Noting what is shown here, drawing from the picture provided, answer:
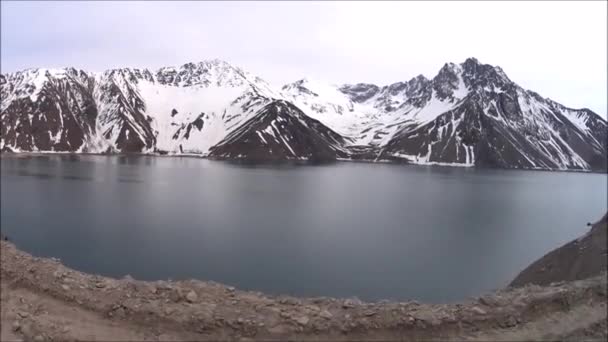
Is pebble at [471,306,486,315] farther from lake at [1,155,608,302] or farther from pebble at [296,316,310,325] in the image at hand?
lake at [1,155,608,302]

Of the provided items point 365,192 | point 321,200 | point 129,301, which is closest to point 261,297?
point 129,301

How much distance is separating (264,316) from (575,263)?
17.4m

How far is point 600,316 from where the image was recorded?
11.6 meters

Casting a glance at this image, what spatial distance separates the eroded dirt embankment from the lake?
40.2 ft

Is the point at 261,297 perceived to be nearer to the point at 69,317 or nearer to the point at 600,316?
the point at 69,317

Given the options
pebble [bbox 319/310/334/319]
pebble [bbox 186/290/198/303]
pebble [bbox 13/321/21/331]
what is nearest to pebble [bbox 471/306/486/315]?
pebble [bbox 319/310/334/319]

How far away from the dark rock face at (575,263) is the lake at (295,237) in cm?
331

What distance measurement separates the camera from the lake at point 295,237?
27359mm

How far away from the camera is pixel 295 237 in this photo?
39688 mm

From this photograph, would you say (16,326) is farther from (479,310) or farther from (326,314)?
(479,310)

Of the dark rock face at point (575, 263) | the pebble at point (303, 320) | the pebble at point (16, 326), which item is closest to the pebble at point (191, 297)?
the pebble at point (303, 320)

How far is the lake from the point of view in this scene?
2736 cm

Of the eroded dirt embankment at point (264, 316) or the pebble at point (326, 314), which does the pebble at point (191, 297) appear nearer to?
the eroded dirt embankment at point (264, 316)

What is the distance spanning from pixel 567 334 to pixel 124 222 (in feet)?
134
